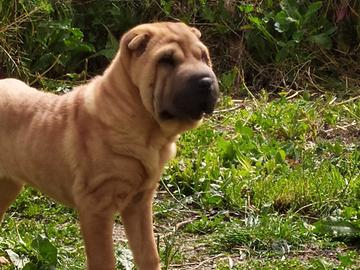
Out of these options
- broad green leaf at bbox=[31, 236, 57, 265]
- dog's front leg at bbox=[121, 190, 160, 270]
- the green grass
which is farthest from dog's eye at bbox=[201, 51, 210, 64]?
broad green leaf at bbox=[31, 236, 57, 265]

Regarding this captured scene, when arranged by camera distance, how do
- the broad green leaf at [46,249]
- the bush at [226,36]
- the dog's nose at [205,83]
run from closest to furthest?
Result: 1. the dog's nose at [205,83]
2. the broad green leaf at [46,249]
3. the bush at [226,36]

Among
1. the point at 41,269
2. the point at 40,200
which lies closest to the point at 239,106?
the point at 40,200

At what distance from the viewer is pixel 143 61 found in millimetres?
3717

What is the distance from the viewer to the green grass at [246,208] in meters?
4.44

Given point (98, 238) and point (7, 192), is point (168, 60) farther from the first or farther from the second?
point (7, 192)

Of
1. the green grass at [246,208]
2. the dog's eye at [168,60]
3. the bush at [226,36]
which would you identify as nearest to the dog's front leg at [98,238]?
the green grass at [246,208]

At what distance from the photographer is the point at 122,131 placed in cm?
377

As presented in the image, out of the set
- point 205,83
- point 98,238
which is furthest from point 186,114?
point 98,238

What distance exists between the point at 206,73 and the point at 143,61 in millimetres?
312

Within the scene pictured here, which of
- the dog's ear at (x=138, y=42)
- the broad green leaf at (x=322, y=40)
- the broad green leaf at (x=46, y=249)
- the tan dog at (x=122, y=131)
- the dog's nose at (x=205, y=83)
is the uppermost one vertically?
the dog's ear at (x=138, y=42)

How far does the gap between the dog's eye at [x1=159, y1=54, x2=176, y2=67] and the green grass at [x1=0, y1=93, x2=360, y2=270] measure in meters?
1.08

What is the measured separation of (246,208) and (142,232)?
107 centimetres

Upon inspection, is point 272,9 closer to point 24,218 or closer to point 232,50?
point 232,50

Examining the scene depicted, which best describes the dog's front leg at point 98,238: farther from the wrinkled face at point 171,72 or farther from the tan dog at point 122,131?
the wrinkled face at point 171,72
